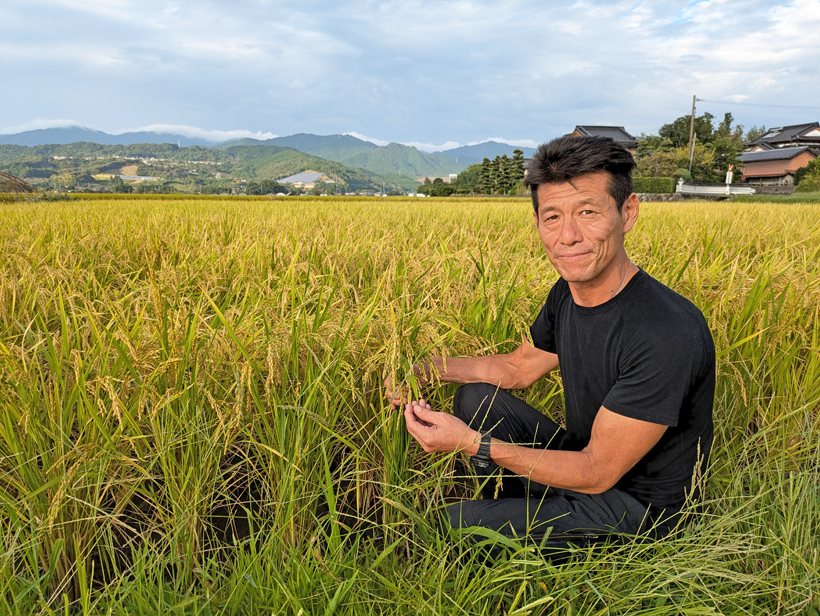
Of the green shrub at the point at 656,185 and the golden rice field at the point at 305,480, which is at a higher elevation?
the green shrub at the point at 656,185

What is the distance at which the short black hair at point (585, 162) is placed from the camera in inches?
52.8

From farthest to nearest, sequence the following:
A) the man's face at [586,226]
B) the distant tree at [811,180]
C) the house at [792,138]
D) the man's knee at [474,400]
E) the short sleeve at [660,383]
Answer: the house at [792,138] → the distant tree at [811,180] → the man's knee at [474,400] → the man's face at [586,226] → the short sleeve at [660,383]

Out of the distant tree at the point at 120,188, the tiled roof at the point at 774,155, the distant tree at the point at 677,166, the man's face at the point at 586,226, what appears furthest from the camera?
the distant tree at the point at 120,188

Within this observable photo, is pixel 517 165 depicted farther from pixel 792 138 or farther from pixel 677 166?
pixel 792 138

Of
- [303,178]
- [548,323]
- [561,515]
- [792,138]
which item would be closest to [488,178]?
[792,138]

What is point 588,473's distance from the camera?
132 cm

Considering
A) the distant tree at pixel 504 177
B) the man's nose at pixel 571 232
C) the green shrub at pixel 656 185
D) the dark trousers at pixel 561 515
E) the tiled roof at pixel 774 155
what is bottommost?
the dark trousers at pixel 561 515

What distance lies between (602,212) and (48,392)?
1824mm

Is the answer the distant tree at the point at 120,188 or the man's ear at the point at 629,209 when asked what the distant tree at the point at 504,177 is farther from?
the distant tree at the point at 120,188

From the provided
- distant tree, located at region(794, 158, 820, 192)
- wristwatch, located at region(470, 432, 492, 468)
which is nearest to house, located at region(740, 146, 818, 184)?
distant tree, located at region(794, 158, 820, 192)

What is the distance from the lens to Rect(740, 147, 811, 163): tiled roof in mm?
44353

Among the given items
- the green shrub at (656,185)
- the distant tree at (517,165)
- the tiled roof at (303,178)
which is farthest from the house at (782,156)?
the tiled roof at (303,178)

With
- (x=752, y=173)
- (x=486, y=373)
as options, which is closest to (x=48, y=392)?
(x=486, y=373)

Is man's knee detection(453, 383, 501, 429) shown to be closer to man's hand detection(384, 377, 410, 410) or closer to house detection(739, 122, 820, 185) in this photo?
man's hand detection(384, 377, 410, 410)
